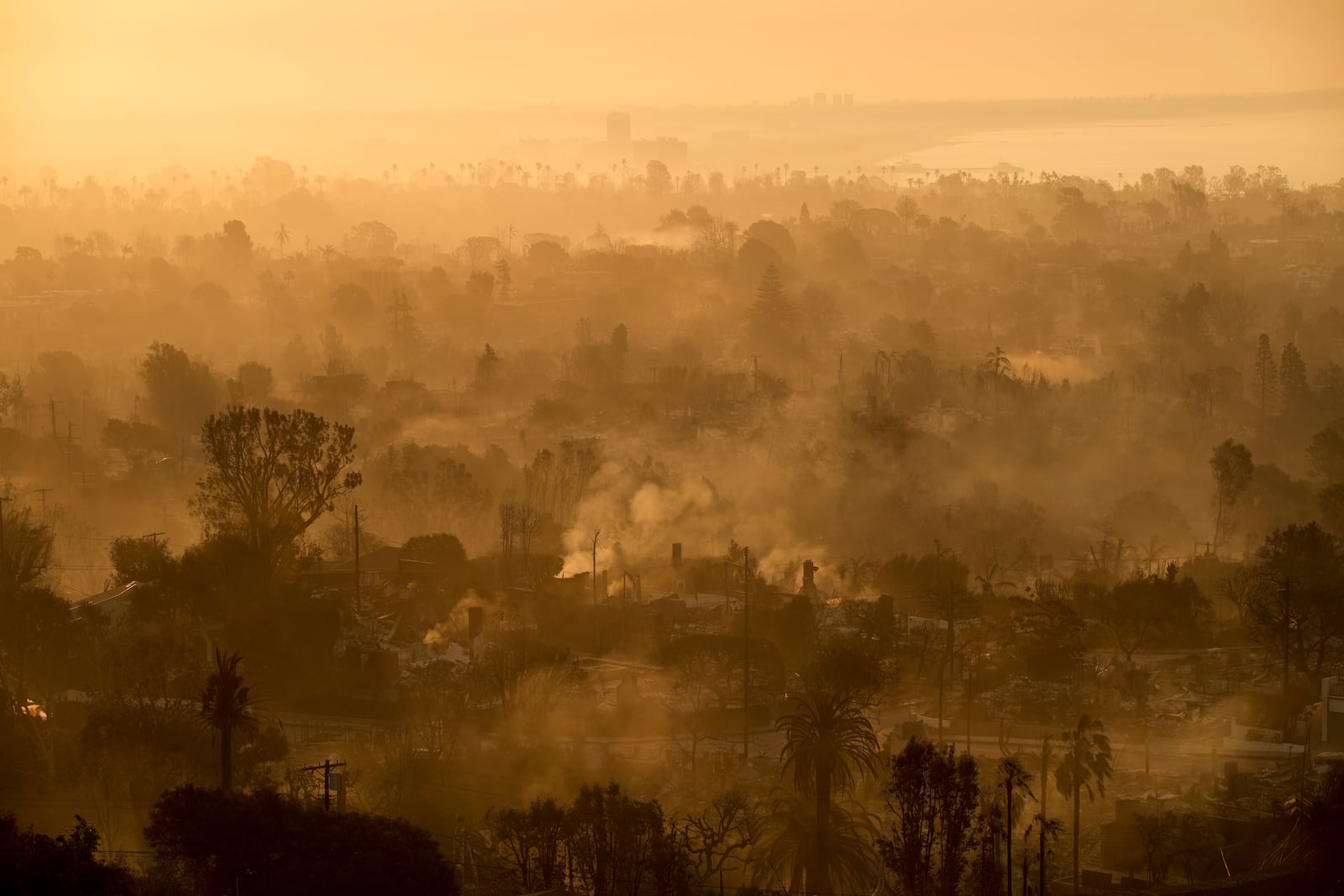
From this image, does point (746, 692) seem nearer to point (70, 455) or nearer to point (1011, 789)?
point (1011, 789)

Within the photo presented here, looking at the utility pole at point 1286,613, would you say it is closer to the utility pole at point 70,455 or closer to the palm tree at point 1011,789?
the palm tree at point 1011,789

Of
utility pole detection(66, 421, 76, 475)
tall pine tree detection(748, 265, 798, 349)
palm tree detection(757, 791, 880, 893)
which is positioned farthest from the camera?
tall pine tree detection(748, 265, 798, 349)

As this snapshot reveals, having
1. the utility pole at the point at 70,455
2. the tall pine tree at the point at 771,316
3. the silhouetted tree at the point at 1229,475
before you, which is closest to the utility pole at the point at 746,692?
the silhouetted tree at the point at 1229,475

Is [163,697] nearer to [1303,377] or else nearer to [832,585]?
[832,585]

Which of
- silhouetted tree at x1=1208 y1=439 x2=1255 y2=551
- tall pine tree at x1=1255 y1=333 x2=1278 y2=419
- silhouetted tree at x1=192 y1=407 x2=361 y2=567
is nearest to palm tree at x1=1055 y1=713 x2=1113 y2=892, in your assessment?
silhouetted tree at x1=192 y1=407 x2=361 y2=567

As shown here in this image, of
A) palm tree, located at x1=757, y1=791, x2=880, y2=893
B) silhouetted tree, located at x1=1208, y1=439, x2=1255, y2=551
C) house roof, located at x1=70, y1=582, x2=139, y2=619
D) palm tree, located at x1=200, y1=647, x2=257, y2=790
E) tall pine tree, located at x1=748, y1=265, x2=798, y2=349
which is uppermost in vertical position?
tall pine tree, located at x1=748, y1=265, x2=798, y2=349

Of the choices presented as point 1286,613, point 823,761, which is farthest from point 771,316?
point 823,761

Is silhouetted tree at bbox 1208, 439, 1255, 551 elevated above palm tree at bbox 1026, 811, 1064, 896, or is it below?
above

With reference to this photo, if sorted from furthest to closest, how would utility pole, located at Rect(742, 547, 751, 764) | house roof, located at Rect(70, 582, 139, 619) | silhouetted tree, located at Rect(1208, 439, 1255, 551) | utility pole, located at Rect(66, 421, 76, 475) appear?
utility pole, located at Rect(66, 421, 76, 475)
silhouetted tree, located at Rect(1208, 439, 1255, 551)
house roof, located at Rect(70, 582, 139, 619)
utility pole, located at Rect(742, 547, 751, 764)

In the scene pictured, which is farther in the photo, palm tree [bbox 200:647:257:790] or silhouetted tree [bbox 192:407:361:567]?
silhouetted tree [bbox 192:407:361:567]

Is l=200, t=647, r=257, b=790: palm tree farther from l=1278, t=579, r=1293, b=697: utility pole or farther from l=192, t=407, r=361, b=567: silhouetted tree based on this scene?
l=1278, t=579, r=1293, b=697: utility pole
